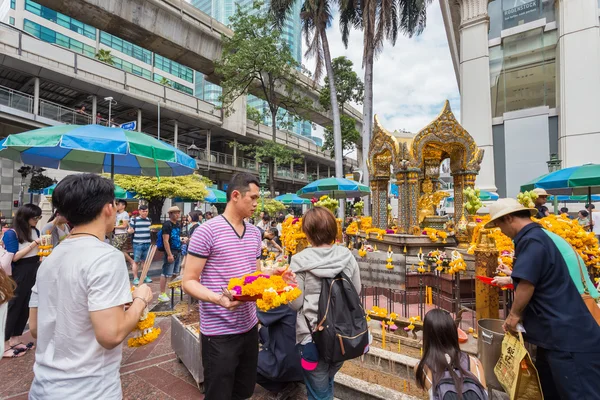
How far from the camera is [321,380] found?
6.89 feet

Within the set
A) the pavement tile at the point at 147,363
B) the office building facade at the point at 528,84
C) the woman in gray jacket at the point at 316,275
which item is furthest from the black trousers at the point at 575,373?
the office building facade at the point at 528,84

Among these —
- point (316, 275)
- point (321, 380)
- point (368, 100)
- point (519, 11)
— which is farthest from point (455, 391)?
point (519, 11)

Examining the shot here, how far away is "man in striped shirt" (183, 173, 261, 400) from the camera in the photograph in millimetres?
1951

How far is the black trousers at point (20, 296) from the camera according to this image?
3.72 metres

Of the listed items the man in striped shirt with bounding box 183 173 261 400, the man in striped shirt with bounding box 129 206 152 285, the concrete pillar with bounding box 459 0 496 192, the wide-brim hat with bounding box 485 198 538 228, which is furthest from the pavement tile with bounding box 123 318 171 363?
the concrete pillar with bounding box 459 0 496 192

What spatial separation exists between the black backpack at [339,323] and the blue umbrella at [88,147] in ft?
10.7

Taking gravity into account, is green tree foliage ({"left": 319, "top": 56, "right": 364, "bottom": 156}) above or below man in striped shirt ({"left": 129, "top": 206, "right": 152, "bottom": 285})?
above

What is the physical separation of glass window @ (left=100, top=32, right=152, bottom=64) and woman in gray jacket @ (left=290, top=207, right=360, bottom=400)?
38.4 m

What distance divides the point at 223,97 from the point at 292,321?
16679mm

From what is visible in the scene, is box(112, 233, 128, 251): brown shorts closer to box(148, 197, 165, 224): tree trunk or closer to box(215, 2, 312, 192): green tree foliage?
box(148, 197, 165, 224): tree trunk

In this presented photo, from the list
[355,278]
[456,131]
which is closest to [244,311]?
[355,278]

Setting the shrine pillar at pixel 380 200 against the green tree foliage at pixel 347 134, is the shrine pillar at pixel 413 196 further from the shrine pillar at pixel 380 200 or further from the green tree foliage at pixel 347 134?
the green tree foliage at pixel 347 134

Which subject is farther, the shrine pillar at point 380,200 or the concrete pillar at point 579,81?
the concrete pillar at point 579,81

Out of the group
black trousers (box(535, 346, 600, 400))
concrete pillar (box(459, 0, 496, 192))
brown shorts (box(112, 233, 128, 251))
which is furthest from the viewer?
concrete pillar (box(459, 0, 496, 192))
